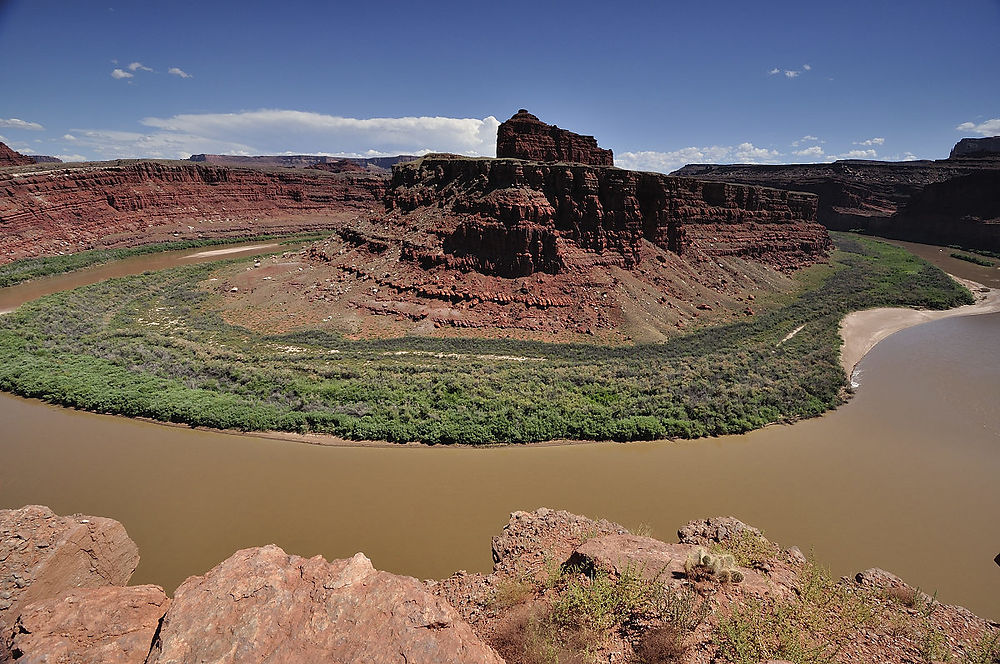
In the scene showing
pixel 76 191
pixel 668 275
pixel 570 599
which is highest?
pixel 76 191

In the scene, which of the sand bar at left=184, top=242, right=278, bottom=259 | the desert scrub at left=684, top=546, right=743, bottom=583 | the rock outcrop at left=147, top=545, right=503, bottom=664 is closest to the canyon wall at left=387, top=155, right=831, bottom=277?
the desert scrub at left=684, top=546, right=743, bottom=583

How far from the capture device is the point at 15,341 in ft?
81.6

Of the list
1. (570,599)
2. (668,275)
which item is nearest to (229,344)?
(570,599)

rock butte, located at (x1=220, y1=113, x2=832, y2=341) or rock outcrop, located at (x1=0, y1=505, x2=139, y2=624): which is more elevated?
rock butte, located at (x1=220, y1=113, x2=832, y2=341)

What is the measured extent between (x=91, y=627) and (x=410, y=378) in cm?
1551

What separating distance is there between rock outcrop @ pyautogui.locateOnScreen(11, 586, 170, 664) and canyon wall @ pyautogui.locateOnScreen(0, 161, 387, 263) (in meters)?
58.3

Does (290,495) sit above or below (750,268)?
below

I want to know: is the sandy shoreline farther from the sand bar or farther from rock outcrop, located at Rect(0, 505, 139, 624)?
the sand bar

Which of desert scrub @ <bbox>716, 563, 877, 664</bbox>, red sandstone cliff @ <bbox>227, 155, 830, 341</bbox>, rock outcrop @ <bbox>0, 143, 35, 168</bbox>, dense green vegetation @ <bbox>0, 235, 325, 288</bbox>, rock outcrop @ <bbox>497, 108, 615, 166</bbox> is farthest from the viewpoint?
rock outcrop @ <bbox>0, 143, 35, 168</bbox>

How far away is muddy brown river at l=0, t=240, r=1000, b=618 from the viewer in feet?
39.8

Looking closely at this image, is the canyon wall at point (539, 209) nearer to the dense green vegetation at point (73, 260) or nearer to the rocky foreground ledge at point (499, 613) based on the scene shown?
the rocky foreground ledge at point (499, 613)

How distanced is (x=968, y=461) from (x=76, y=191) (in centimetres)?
8172

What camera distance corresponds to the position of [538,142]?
151 ft

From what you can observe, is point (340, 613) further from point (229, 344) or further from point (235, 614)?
point (229, 344)
